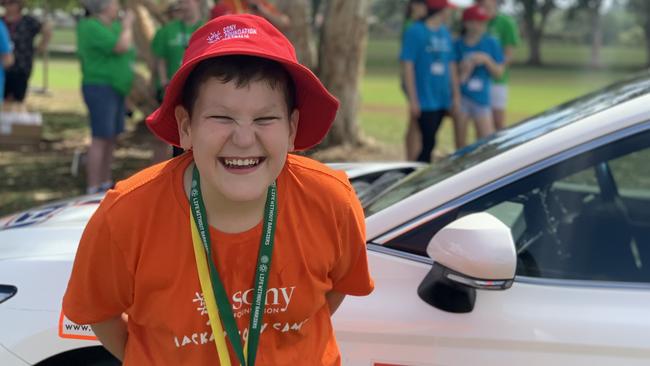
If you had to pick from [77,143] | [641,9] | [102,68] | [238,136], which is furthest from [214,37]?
[641,9]

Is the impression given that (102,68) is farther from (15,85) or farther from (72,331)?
(72,331)

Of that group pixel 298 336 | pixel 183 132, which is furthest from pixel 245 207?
pixel 298 336

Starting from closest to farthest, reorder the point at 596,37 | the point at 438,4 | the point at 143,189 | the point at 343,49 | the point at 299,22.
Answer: the point at 143,189 → the point at 438,4 → the point at 299,22 → the point at 343,49 → the point at 596,37

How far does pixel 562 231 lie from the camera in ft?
8.24

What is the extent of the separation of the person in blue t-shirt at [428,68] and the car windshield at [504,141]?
385 cm

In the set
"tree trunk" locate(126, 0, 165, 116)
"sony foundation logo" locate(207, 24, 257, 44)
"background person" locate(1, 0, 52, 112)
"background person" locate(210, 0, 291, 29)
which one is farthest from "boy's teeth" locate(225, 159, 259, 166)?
"tree trunk" locate(126, 0, 165, 116)

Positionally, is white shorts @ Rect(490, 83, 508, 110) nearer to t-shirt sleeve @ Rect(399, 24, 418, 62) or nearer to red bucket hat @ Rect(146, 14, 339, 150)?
t-shirt sleeve @ Rect(399, 24, 418, 62)

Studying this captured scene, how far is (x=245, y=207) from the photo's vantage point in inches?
64.5

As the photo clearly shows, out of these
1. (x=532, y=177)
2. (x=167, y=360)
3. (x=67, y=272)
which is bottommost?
(x=67, y=272)

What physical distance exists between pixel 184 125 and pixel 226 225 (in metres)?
0.22

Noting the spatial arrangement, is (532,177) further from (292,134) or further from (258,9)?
(258,9)

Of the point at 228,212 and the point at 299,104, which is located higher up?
the point at 299,104

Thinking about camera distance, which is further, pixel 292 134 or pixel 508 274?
pixel 508 274

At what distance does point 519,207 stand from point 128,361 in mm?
1283
